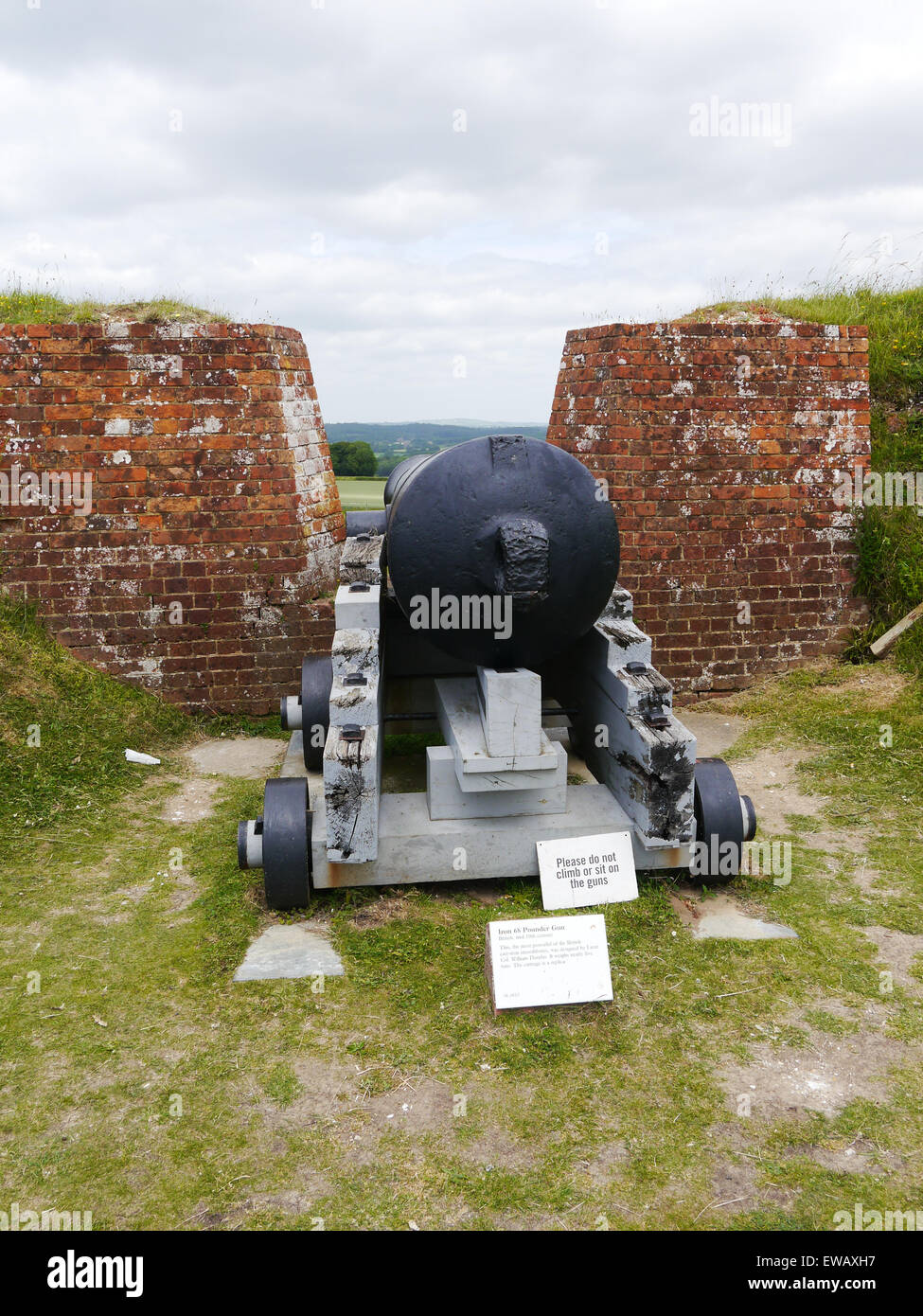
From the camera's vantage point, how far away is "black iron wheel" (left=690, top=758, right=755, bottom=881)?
4.06 metres

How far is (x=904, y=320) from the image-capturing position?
795 centimetres

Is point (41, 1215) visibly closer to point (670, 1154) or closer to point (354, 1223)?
point (354, 1223)

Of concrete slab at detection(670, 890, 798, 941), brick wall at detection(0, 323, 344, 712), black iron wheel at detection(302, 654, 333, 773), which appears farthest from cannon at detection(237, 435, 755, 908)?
brick wall at detection(0, 323, 344, 712)

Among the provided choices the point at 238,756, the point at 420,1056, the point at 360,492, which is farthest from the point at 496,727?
the point at 360,492

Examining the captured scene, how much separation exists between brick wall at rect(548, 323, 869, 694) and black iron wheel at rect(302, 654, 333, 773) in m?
2.33

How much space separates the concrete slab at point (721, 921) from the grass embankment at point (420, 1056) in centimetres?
7

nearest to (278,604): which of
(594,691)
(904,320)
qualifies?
(594,691)

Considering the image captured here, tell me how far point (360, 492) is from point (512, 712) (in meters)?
5.88

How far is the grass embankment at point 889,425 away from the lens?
21.8 feet

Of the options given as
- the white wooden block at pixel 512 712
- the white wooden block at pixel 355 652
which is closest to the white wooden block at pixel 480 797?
the white wooden block at pixel 512 712

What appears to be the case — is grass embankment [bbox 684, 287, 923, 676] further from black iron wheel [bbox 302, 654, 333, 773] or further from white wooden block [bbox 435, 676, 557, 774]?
black iron wheel [bbox 302, 654, 333, 773]

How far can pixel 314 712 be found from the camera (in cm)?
518

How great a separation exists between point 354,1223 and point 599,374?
5.36 meters

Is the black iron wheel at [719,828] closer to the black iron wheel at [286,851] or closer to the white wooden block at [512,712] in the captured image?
the white wooden block at [512,712]
